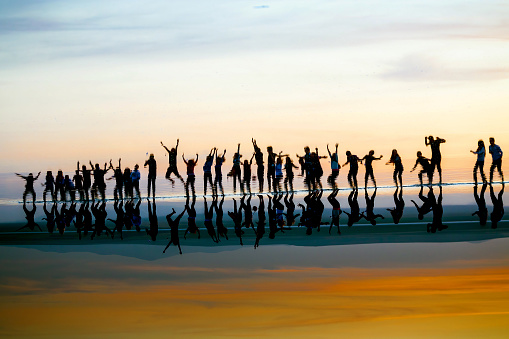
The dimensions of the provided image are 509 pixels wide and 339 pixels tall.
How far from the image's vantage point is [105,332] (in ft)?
30.1

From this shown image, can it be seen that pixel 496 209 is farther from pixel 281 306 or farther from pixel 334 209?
pixel 281 306

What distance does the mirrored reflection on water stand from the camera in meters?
17.4

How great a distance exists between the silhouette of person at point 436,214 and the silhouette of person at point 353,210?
6.17 ft

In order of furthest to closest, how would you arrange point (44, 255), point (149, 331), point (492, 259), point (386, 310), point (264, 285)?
point (44, 255) < point (492, 259) < point (264, 285) < point (386, 310) < point (149, 331)

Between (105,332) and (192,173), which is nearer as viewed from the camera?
(105,332)

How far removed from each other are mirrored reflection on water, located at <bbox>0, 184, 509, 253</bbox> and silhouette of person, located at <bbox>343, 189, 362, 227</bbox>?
25 mm

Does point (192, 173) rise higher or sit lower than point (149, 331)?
higher

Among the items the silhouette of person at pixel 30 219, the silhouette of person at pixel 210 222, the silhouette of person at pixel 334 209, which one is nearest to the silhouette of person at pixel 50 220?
the silhouette of person at pixel 30 219

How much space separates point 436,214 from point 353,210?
287 cm

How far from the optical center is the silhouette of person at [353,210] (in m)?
20.4

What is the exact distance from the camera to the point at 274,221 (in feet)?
67.6

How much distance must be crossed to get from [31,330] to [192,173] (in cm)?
2293

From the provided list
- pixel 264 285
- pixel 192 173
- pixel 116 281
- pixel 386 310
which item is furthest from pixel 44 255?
pixel 192 173

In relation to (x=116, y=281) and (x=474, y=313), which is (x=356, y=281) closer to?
(x=474, y=313)
